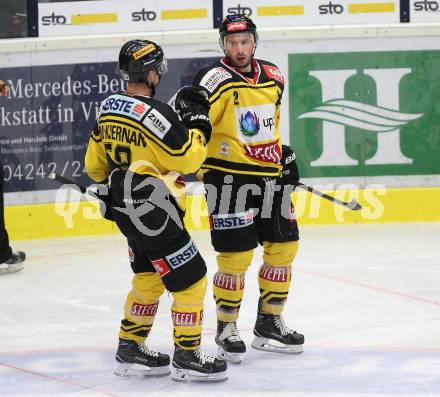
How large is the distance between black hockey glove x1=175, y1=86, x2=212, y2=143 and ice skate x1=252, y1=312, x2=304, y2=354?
1.15m

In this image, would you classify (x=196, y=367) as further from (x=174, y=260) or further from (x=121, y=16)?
(x=121, y=16)

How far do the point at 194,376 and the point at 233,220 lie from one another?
2.50 ft

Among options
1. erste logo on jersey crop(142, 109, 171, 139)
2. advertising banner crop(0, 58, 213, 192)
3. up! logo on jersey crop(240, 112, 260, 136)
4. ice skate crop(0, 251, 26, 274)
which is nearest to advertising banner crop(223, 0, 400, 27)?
advertising banner crop(0, 58, 213, 192)

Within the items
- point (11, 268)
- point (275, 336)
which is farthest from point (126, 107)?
point (11, 268)

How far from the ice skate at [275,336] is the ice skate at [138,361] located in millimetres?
625

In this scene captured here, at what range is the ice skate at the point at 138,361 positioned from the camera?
468 cm

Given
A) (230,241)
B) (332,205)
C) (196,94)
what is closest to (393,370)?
(230,241)

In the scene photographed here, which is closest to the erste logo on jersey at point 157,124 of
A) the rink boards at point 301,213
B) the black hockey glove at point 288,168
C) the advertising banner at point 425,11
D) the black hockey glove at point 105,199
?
the black hockey glove at point 105,199

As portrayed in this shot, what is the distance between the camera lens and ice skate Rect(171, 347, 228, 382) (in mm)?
4555

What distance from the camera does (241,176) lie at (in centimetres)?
495

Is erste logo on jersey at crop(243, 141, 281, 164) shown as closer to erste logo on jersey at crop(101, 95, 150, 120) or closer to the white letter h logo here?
erste logo on jersey at crop(101, 95, 150, 120)

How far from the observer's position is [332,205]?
346 inches

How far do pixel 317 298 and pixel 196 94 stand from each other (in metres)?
2.19

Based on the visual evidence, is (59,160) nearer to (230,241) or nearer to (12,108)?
(12,108)
